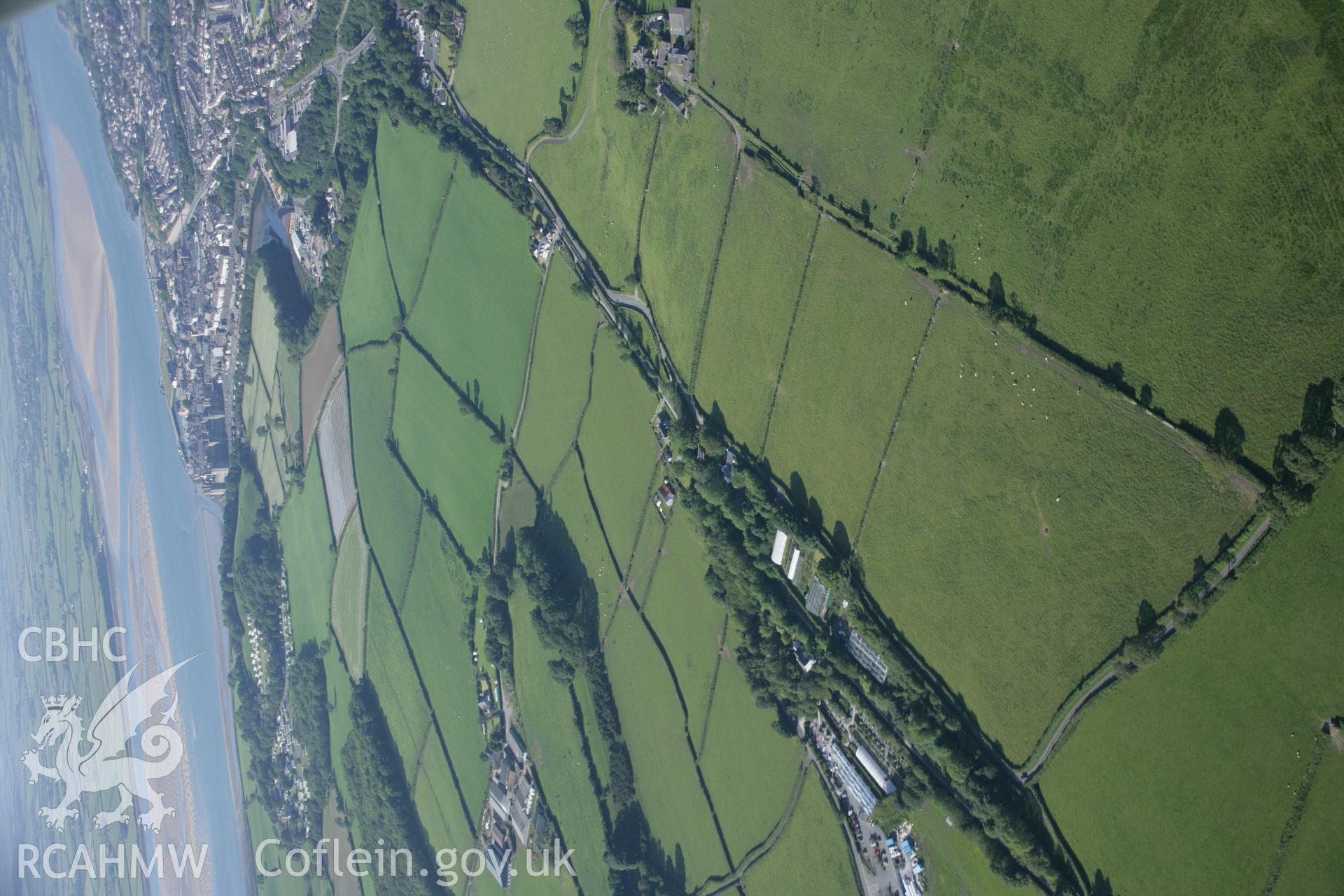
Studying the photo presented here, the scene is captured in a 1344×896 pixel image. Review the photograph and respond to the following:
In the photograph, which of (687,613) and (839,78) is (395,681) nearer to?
(687,613)

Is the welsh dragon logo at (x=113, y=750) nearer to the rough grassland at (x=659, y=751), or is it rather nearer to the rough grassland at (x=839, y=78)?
the rough grassland at (x=659, y=751)

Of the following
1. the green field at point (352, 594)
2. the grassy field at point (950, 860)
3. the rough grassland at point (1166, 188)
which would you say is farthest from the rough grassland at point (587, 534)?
the rough grassland at point (1166, 188)

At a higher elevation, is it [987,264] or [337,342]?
[337,342]

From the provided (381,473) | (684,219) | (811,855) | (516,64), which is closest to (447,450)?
(381,473)

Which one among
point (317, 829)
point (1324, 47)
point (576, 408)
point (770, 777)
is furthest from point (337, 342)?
point (1324, 47)

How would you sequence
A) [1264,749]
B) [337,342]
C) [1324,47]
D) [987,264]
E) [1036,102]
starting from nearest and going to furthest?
[1324,47], [1264,749], [1036,102], [987,264], [337,342]

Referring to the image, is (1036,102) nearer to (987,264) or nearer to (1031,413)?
(987,264)

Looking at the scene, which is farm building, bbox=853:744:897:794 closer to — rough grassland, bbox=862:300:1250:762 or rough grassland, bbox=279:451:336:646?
rough grassland, bbox=862:300:1250:762
